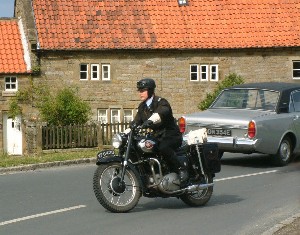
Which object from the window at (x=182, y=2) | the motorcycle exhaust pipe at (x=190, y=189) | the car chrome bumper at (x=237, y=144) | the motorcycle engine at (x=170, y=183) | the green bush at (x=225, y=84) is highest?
the window at (x=182, y=2)

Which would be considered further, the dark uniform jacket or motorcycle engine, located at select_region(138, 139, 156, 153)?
the dark uniform jacket

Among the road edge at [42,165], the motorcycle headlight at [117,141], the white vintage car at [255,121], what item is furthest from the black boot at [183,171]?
the road edge at [42,165]

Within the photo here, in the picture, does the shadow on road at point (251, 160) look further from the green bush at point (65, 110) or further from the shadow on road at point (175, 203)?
the green bush at point (65, 110)

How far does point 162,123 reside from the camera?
11047 mm

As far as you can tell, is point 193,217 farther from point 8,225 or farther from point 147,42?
point 147,42

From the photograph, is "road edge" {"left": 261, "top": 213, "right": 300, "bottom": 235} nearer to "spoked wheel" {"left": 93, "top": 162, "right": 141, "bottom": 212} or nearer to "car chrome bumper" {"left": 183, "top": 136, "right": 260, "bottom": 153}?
"spoked wheel" {"left": 93, "top": 162, "right": 141, "bottom": 212}

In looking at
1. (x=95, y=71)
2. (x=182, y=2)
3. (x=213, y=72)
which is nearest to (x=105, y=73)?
(x=95, y=71)

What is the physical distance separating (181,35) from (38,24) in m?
7.71

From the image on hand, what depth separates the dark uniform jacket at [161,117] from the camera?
1101 centimetres

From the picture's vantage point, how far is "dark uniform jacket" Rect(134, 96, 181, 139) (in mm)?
11008

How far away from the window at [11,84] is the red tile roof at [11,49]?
53cm

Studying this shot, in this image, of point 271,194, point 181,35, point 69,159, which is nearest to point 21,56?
point 181,35

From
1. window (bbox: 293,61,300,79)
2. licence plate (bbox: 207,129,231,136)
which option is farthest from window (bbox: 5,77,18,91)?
licence plate (bbox: 207,129,231,136)

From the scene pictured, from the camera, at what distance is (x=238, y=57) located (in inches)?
1693
